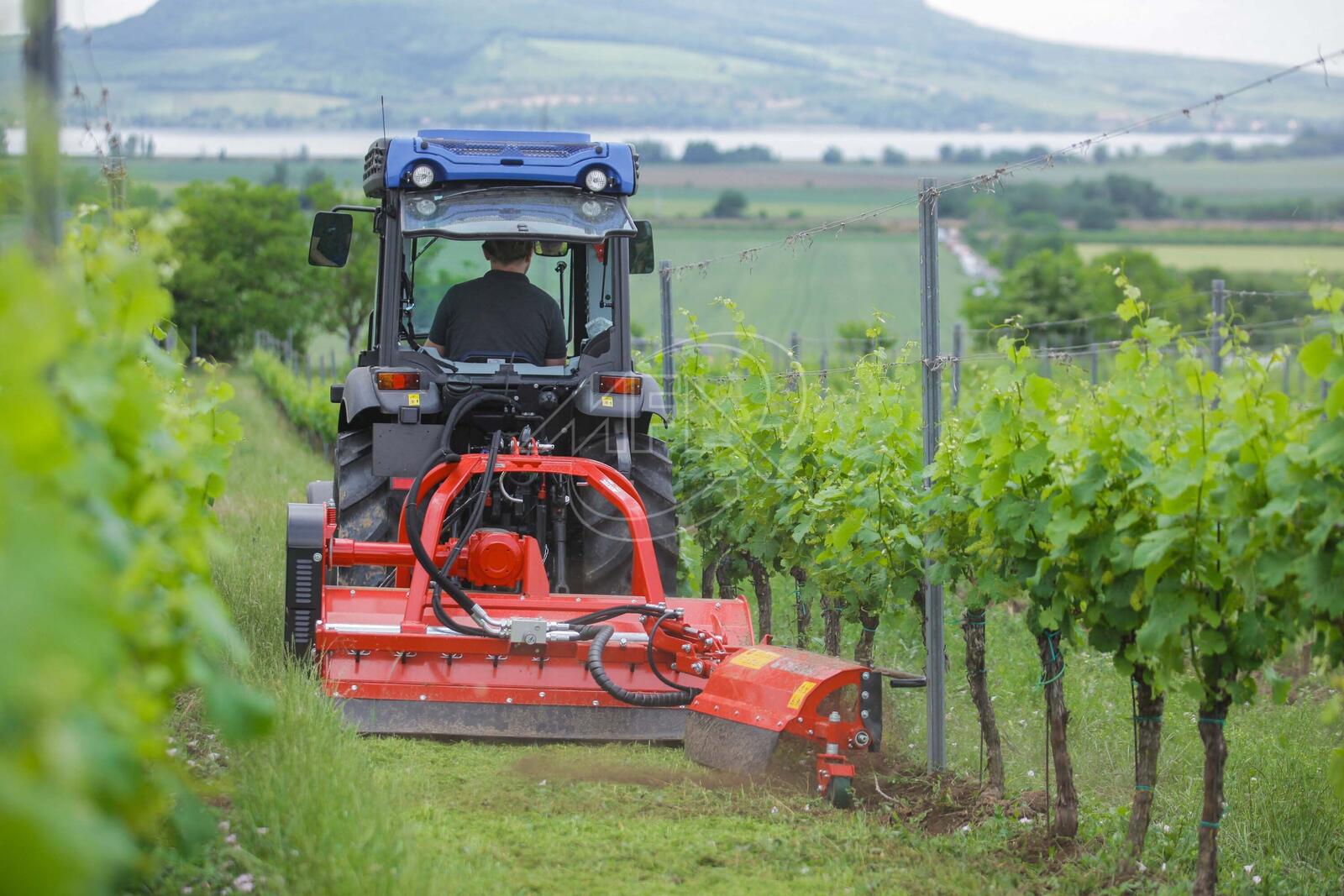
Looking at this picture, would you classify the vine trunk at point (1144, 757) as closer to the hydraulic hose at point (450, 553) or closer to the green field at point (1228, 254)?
the hydraulic hose at point (450, 553)

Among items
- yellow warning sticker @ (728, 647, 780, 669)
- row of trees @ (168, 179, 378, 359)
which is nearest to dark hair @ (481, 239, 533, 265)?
yellow warning sticker @ (728, 647, 780, 669)

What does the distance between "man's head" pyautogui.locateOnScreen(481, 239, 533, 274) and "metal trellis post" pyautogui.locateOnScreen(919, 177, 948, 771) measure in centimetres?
221

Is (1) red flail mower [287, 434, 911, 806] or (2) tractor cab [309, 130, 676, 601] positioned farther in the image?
(2) tractor cab [309, 130, 676, 601]

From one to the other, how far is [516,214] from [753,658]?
253 centimetres

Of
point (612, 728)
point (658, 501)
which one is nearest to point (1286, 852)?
point (612, 728)

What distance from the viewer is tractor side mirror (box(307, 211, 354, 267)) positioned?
296 inches

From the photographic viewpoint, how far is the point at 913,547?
5984 millimetres

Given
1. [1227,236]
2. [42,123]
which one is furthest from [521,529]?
[1227,236]

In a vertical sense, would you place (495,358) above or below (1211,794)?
above

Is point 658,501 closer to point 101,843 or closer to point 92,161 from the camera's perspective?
point 92,161

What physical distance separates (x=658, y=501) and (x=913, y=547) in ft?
5.36

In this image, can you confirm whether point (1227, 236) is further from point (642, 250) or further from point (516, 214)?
point (516, 214)

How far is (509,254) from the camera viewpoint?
7.48 meters

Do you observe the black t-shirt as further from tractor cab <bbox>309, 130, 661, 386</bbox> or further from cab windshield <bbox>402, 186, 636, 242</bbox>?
cab windshield <bbox>402, 186, 636, 242</bbox>
